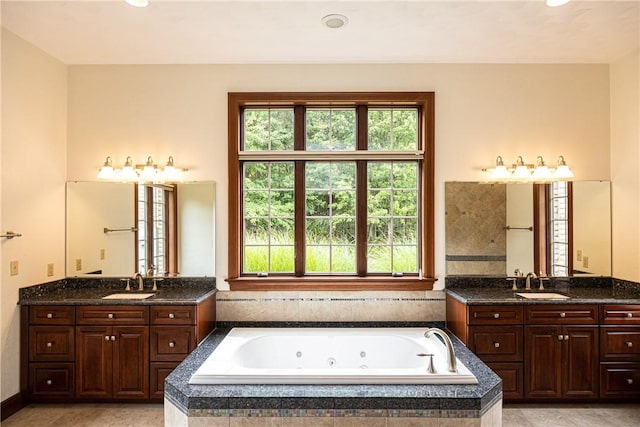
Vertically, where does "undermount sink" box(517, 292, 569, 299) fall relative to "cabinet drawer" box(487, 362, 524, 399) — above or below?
above

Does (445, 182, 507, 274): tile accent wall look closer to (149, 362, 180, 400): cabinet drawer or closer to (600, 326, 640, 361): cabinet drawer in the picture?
(600, 326, 640, 361): cabinet drawer

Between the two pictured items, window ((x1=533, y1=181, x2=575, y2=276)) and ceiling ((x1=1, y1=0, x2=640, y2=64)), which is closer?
ceiling ((x1=1, y1=0, x2=640, y2=64))

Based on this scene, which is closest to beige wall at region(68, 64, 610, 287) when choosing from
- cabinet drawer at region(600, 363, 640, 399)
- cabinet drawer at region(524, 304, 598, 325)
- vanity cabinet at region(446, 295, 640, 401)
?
vanity cabinet at region(446, 295, 640, 401)

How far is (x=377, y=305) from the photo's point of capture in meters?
3.43

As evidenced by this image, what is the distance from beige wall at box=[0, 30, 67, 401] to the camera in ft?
9.47

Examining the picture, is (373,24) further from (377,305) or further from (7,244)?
(7,244)

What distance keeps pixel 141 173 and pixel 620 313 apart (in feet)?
13.2

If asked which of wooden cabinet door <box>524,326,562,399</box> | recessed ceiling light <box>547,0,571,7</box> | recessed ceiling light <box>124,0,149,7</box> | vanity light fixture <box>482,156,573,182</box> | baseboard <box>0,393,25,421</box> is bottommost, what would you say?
baseboard <box>0,393,25,421</box>

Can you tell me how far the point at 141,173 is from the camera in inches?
136

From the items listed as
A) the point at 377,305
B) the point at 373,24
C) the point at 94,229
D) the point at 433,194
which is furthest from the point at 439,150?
the point at 94,229

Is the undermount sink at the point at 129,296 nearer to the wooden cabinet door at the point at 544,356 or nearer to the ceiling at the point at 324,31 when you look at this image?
the ceiling at the point at 324,31

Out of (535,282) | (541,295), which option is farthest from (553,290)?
(541,295)

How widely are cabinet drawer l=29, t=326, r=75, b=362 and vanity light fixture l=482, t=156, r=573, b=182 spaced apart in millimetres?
3645

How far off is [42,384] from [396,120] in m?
3.57
